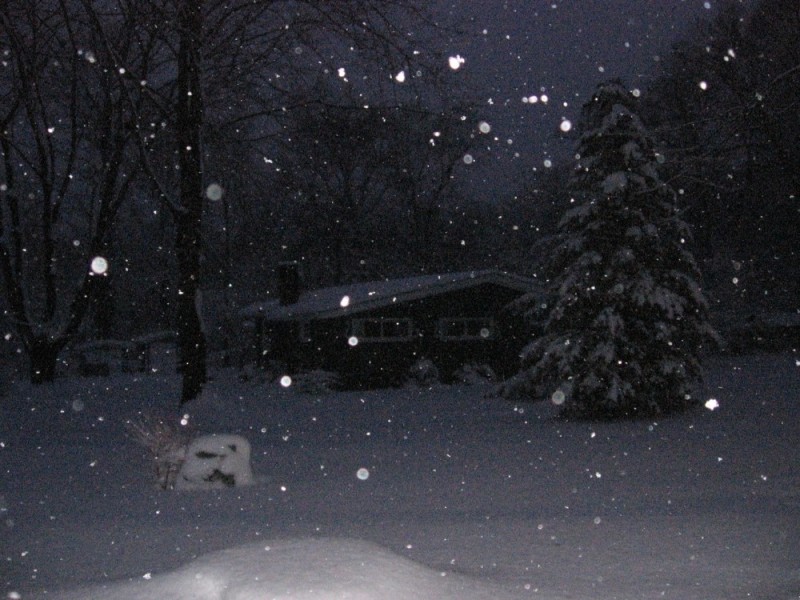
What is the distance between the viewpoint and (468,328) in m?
34.1

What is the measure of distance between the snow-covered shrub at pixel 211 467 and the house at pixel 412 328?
19234mm

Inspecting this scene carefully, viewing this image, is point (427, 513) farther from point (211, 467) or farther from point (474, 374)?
point (474, 374)

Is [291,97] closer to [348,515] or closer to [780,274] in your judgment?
[348,515]

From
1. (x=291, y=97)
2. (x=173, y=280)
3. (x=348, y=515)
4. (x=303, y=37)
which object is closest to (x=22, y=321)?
(x=291, y=97)

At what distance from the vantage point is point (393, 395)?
29875 mm

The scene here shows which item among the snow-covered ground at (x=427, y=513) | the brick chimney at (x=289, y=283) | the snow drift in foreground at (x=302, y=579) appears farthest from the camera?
the brick chimney at (x=289, y=283)

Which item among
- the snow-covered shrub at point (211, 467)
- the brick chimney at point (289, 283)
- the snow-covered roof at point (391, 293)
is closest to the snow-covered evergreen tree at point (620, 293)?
the snow-covered shrub at point (211, 467)

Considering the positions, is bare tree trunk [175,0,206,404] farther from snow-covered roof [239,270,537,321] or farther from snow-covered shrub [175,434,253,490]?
snow-covered roof [239,270,537,321]

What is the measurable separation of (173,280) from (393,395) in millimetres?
33443

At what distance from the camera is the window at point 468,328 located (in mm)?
33750

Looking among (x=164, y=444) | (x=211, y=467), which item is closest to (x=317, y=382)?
(x=164, y=444)

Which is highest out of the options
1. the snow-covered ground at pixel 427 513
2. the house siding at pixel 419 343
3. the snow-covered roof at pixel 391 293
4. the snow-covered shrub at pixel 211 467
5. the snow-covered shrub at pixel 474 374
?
the snow-covered roof at pixel 391 293

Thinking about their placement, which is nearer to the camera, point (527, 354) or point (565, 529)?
point (565, 529)

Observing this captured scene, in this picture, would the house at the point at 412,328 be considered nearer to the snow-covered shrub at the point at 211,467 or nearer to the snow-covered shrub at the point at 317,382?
the snow-covered shrub at the point at 317,382
